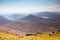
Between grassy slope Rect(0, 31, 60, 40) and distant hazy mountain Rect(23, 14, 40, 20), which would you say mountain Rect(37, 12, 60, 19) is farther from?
grassy slope Rect(0, 31, 60, 40)

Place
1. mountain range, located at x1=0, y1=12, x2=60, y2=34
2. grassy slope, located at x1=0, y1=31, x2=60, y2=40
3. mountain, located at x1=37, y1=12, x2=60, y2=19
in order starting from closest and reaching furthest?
grassy slope, located at x1=0, y1=31, x2=60, y2=40 < mountain range, located at x1=0, y1=12, x2=60, y2=34 < mountain, located at x1=37, y1=12, x2=60, y2=19

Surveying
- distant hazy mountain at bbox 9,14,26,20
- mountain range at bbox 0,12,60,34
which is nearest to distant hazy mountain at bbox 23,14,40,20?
mountain range at bbox 0,12,60,34

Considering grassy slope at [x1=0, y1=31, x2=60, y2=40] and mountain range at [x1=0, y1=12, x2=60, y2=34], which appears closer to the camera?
grassy slope at [x1=0, y1=31, x2=60, y2=40]

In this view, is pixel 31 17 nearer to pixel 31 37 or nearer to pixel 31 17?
pixel 31 17

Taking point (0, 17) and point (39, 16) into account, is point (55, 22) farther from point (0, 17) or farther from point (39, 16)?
point (0, 17)

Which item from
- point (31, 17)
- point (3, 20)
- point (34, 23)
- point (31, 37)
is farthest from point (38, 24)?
point (3, 20)

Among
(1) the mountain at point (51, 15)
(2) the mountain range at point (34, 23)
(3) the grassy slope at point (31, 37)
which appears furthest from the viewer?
(1) the mountain at point (51, 15)

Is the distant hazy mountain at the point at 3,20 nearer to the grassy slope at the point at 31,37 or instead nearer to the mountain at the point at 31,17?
the grassy slope at the point at 31,37

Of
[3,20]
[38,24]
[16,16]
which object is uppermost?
[16,16]

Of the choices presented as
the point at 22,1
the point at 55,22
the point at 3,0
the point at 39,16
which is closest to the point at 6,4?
the point at 3,0

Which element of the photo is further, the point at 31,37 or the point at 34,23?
the point at 34,23

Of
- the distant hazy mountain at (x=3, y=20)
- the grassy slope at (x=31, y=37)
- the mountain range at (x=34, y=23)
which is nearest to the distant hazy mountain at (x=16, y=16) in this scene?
the mountain range at (x=34, y=23)
